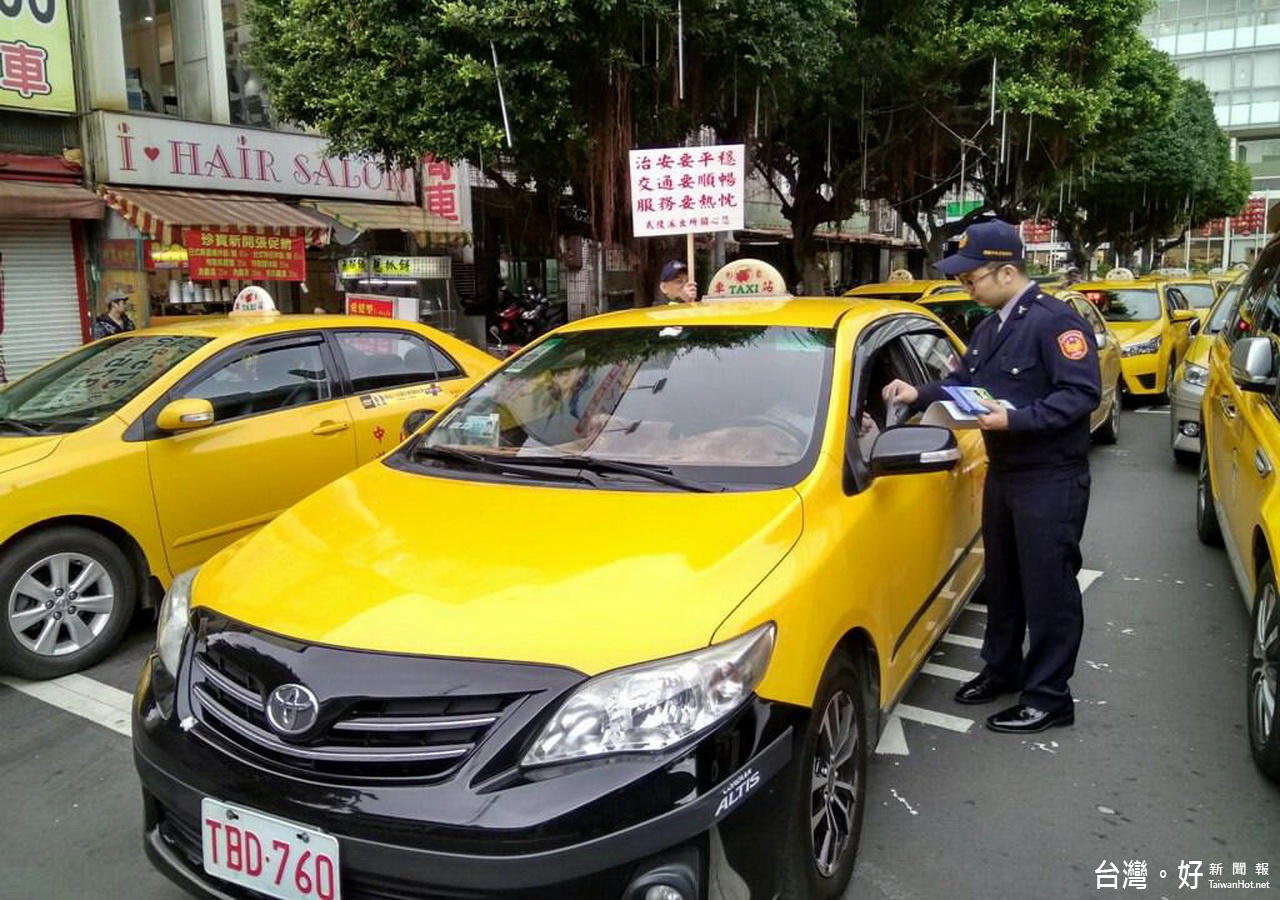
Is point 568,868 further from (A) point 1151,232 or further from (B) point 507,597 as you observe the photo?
(A) point 1151,232

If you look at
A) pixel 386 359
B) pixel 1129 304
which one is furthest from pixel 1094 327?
pixel 386 359

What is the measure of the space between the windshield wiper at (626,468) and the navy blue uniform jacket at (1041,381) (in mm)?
1127

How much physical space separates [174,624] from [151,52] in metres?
12.8

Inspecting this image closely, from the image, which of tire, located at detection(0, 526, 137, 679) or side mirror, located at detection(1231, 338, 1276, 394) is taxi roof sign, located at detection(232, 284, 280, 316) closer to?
tire, located at detection(0, 526, 137, 679)

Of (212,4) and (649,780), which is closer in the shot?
(649,780)

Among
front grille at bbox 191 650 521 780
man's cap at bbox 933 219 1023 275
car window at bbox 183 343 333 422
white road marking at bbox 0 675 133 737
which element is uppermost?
man's cap at bbox 933 219 1023 275

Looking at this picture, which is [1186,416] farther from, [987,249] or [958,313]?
[987,249]

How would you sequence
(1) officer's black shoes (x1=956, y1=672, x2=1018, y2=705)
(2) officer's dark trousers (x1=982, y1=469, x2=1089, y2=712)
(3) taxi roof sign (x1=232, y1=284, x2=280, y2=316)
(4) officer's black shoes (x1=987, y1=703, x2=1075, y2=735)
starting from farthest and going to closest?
(3) taxi roof sign (x1=232, y1=284, x2=280, y2=316)
(1) officer's black shoes (x1=956, y1=672, x2=1018, y2=705)
(4) officer's black shoes (x1=987, y1=703, x2=1075, y2=735)
(2) officer's dark trousers (x1=982, y1=469, x2=1089, y2=712)

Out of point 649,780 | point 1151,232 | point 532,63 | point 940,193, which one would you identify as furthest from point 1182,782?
point 1151,232

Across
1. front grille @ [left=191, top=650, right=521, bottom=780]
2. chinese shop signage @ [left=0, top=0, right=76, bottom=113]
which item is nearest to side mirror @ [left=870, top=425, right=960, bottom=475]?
front grille @ [left=191, top=650, right=521, bottom=780]

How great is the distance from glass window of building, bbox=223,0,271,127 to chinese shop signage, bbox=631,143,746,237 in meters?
8.11

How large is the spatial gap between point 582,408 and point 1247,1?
61173 millimetres

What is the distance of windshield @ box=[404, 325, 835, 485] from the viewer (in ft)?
9.44

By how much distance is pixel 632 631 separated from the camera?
2.01 meters
